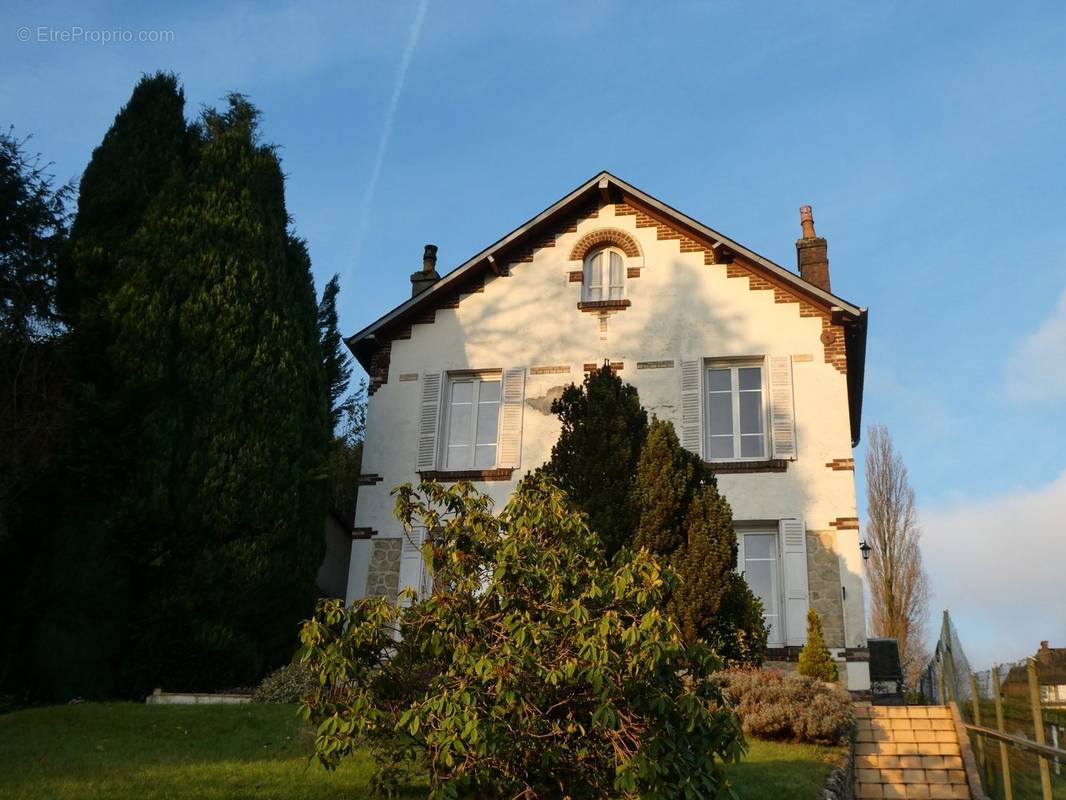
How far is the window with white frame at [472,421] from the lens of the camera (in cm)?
1716

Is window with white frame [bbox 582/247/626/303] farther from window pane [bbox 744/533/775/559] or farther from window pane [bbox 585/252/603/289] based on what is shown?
window pane [bbox 744/533/775/559]

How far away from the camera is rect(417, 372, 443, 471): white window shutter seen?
17.1m

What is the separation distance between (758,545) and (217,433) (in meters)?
8.54

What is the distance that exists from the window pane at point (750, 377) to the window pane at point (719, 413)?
36 cm

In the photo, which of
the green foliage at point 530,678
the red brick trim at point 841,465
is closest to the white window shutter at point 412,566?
the red brick trim at point 841,465

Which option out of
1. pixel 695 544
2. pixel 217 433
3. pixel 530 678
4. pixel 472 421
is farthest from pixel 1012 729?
pixel 217 433

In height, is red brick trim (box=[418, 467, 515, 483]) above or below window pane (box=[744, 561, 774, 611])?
above

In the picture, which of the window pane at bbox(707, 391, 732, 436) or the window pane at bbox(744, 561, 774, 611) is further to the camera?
the window pane at bbox(707, 391, 732, 436)

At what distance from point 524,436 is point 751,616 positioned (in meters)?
5.68

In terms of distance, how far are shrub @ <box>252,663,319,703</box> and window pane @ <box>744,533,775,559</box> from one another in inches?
279

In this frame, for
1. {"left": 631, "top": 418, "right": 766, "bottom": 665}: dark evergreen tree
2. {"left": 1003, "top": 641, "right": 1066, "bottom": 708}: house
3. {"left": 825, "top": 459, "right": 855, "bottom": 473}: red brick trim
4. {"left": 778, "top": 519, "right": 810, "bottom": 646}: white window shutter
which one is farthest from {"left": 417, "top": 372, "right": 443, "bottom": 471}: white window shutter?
{"left": 1003, "top": 641, "right": 1066, "bottom": 708}: house

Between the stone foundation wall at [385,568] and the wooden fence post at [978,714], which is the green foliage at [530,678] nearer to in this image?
the wooden fence post at [978,714]

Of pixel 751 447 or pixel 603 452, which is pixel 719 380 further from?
pixel 603 452

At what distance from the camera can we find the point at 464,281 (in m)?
18.1
